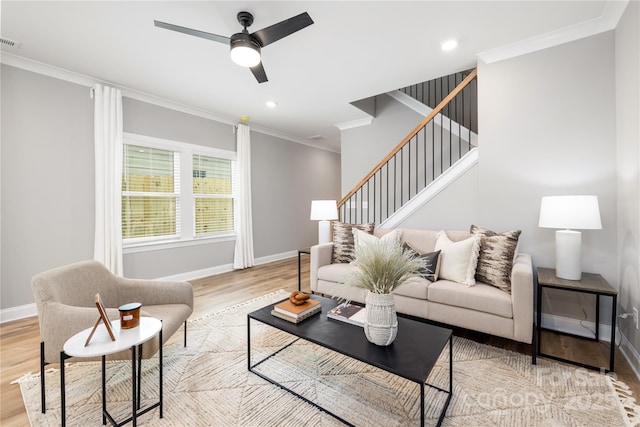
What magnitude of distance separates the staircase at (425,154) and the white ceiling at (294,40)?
1.25m

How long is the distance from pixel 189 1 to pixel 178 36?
52 cm

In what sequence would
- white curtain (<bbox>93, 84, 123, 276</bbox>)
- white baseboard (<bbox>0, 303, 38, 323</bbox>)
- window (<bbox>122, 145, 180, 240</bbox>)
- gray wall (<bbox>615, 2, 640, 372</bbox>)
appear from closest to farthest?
1. gray wall (<bbox>615, 2, 640, 372</bbox>)
2. white baseboard (<bbox>0, 303, 38, 323</bbox>)
3. white curtain (<bbox>93, 84, 123, 276</bbox>)
4. window (<bbox>122, 145, 180, 240</bbox>)

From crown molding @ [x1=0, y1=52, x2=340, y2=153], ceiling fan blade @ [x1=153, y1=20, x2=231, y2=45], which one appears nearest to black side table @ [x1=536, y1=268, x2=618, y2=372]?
ceiling fan blade @ [x1=153, y1=20, x2=231, y2=45]

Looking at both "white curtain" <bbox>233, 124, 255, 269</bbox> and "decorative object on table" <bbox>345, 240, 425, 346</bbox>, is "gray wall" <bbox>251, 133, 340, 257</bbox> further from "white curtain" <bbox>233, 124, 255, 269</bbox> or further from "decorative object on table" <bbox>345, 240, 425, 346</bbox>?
"decorative object on table" <bbox>345, 240, 425, 346</bbox>

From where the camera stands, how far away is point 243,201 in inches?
199

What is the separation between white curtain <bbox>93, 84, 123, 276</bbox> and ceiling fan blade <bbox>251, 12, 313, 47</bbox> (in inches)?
97.3

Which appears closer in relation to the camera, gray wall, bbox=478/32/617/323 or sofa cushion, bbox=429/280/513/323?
sofa cushion, bbox=429/280/513/323

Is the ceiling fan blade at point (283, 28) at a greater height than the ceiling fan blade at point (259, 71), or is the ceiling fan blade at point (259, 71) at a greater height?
the ceiling fan blade at point (283, 28)

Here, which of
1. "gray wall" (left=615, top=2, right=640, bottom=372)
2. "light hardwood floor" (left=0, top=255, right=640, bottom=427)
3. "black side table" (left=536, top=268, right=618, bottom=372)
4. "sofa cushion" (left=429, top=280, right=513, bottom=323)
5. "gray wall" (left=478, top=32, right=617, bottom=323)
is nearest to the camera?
"light hardwood floor" (left=0, top=255, right=640, bottom=427)

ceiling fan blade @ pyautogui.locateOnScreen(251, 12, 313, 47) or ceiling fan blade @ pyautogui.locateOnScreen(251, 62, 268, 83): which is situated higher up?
ceiling fan blade @ pyautogui.locateOnScreen(251, 12, 313, 47)

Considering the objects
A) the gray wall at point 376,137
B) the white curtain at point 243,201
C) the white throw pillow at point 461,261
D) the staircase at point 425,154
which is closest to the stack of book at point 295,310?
the white throw pillow at point 461,261

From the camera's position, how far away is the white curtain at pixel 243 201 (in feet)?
16.5

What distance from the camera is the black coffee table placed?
4.39ft

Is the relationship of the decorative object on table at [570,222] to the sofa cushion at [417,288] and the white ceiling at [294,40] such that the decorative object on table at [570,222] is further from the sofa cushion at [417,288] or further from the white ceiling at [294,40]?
the white ceiling at [294,40]
